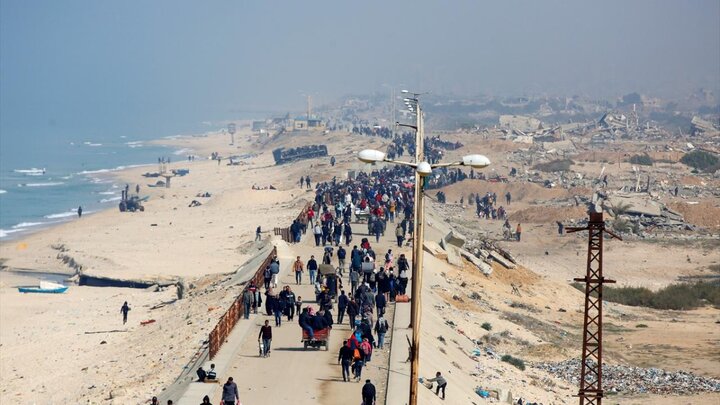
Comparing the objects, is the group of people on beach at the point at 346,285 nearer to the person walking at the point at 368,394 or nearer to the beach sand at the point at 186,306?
the person walking at the point at 368,394

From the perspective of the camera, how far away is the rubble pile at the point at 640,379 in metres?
23.1

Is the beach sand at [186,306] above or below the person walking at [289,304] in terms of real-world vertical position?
below

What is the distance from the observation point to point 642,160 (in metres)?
79.4

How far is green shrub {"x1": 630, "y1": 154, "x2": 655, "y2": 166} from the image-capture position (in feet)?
256

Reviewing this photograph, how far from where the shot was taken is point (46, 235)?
56.2 metres

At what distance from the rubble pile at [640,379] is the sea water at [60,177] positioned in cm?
3994

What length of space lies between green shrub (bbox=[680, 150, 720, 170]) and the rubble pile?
180 ft

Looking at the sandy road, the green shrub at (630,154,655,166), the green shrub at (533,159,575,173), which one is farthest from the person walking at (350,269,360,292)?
the green shrub at (630,154,655,166)

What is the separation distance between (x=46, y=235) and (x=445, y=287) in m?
31.5

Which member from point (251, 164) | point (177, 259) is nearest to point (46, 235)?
point (177, 259)

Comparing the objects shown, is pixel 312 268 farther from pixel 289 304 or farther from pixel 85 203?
pixel 85 203

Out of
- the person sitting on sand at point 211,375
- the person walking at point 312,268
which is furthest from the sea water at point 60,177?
the person sitting on sand at point 211,375

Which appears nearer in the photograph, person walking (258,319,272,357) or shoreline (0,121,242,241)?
person walking (258,319,272,357)

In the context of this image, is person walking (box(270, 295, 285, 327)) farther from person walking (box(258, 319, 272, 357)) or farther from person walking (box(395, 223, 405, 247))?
person walking (box(395, 223, 405, 247))
